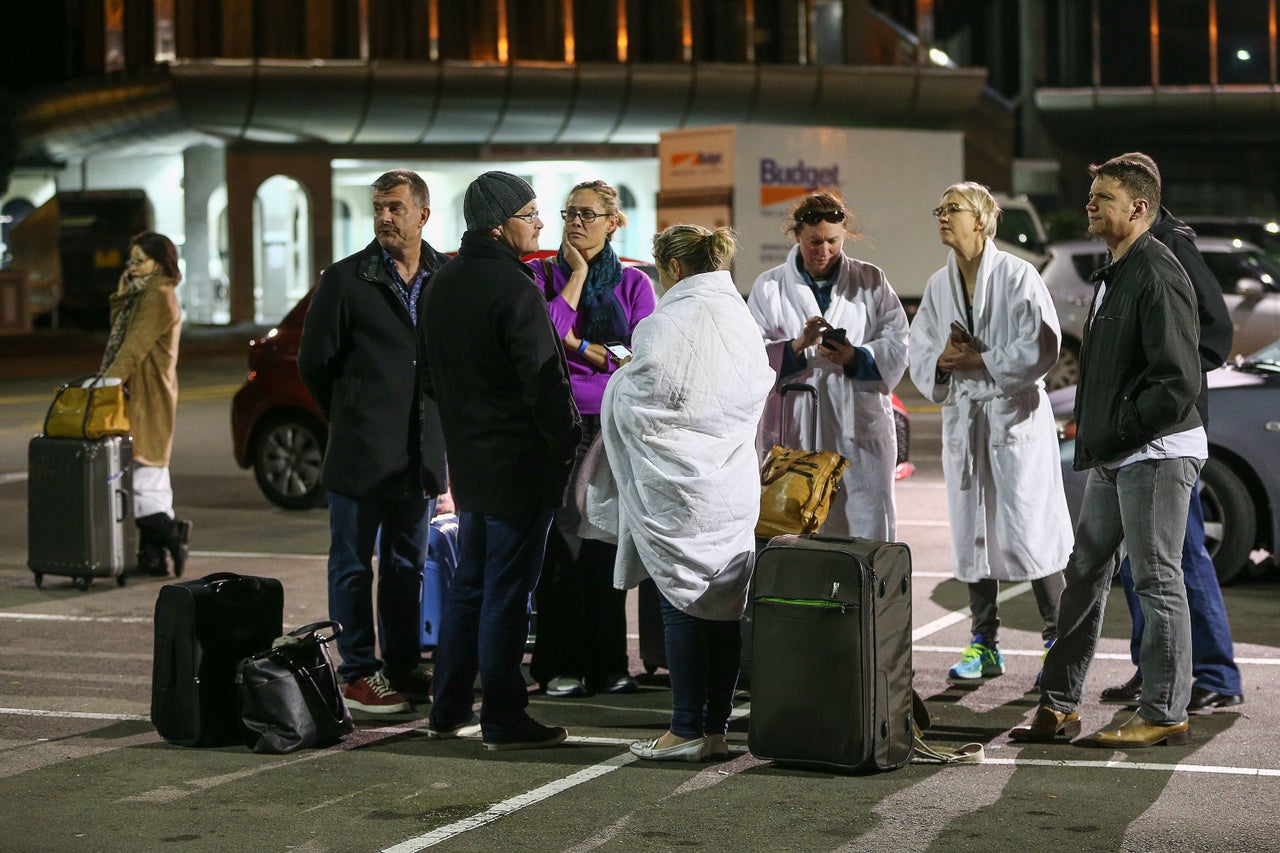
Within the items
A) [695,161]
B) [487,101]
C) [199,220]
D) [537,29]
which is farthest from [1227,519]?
[199,220]

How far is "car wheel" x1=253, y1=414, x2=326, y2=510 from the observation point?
1249 cm

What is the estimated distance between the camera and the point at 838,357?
22.8ft

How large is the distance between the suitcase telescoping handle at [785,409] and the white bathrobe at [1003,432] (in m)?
0.47

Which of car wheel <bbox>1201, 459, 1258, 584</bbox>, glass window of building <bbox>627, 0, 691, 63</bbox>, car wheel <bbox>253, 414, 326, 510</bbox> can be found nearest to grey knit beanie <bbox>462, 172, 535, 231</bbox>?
car wheel <bbox>1201, 459, 1258, 584</bbox>

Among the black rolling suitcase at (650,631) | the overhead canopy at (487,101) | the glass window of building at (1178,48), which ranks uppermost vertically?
the glass window of building at (1178,48)

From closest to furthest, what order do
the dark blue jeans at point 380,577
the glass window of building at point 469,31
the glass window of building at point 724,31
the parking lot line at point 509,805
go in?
the parking lot line at point 509,805 < the dark blue jeans at point 380,577 < the glass window of building at point 469,31 < the glass window of building at point 724,31

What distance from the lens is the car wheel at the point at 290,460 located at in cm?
1249

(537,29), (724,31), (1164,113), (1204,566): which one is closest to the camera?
(1204,566)

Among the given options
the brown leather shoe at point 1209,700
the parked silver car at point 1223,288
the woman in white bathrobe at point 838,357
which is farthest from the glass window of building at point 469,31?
the brown leather shoe at point 1209,700

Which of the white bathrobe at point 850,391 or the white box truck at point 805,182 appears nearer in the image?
the white bathrobe at point 850,391

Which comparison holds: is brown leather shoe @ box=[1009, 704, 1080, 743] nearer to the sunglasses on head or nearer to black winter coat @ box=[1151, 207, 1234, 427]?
black winter coat @ box=[1151, 207, 1234, 427]

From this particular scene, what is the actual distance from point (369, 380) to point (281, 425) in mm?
6020

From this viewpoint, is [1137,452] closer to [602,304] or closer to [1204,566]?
[1204,566]

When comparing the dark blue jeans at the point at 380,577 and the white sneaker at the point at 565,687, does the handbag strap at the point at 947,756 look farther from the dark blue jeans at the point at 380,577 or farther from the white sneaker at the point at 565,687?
the dark blue jeans at the point at 380,577
